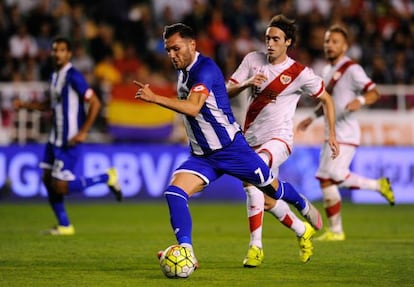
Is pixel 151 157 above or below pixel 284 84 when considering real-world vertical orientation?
below

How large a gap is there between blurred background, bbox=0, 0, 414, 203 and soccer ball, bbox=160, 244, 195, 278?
1055 centimetres

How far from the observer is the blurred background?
1920 centimetres

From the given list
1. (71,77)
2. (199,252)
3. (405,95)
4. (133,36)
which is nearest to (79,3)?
(133,36)

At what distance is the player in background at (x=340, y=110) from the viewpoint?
12.7m

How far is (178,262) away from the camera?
8.40 metres

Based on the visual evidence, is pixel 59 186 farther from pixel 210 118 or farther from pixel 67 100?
pixel 210 118

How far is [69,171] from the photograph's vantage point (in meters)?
13.5

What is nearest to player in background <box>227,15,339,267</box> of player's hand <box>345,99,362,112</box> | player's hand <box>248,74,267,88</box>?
player's hand <box>248,74,267,88</box>

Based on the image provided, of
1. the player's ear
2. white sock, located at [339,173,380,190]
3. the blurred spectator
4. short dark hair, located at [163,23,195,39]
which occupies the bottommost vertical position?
white sock, located at [339,173,380,190]

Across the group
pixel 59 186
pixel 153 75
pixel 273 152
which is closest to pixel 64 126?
pixel 59 186

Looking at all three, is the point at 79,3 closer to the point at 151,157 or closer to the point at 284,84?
the point at 151,157

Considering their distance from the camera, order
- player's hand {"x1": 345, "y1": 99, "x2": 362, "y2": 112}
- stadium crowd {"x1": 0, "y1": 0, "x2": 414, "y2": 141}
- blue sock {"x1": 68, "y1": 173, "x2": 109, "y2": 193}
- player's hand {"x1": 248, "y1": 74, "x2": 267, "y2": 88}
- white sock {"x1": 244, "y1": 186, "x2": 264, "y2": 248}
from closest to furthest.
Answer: player's hand {"x1": 248, "y1": 74, "x2": 267, "y2": 88} < white sock {"x1": 244, "y1": 186, "x2": 264, "y2": 248} < player's hand {"x1": 345, "y1": 99, "x2": 362, "y2": 112} < blue sock {"x1": 68, "y1": 173, "x2": 109, "y2": 193} < stadium crowd {"x1": 0, "y1": 0, "x2": 414, "y2": 141}

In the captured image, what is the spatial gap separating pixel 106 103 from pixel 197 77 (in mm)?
11289

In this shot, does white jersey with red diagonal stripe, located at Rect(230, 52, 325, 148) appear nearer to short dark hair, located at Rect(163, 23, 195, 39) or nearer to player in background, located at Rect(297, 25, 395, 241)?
short dark hair, located at Rect(163, 23, 195, 39)
